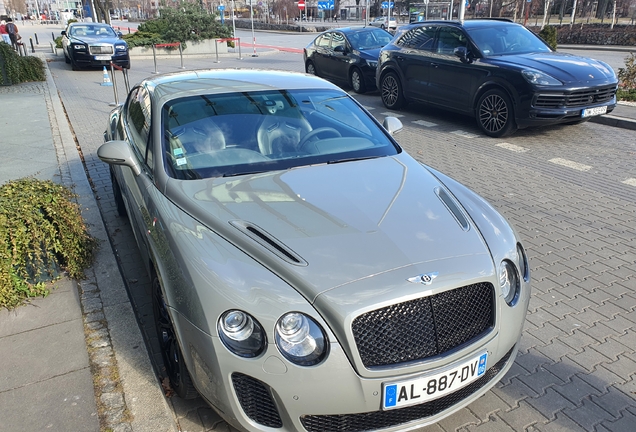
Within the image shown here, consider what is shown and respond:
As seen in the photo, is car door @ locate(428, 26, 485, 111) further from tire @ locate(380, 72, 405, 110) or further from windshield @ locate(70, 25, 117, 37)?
windshield @ locate(70, 25, 117, 37)

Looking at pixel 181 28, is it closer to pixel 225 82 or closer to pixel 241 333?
pixel 225 82

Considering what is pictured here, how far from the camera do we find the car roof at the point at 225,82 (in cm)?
400

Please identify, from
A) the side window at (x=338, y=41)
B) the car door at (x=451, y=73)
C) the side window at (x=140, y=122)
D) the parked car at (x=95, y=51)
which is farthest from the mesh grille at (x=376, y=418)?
the parked car at (x=95, y=51)

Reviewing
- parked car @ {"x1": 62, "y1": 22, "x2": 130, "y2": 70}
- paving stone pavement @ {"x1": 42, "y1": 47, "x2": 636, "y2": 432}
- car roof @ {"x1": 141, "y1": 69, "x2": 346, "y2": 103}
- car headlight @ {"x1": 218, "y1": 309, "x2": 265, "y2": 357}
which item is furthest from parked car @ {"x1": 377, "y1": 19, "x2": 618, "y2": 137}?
parked car @ {"x1": 62, "y1": 22, "x2": 130, "y2": 70}

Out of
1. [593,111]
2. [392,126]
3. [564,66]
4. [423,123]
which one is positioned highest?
[392,126]

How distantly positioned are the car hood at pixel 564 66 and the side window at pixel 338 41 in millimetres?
5704

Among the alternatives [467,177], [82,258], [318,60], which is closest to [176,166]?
[82,258]

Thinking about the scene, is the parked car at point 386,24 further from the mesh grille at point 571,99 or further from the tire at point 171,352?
the tire at point 171,352

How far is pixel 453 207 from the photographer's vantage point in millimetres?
3143

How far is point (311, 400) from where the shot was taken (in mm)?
2273

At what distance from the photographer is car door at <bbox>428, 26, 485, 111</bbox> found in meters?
9.39

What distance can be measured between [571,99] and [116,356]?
25.1ft

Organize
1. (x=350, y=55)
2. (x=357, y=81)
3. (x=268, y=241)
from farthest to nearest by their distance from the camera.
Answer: (x=357, y=81), (x=350, y=55), (x=268, y=241)

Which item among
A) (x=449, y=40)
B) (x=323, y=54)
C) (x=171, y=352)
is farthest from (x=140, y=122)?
(x=323, y=54)
